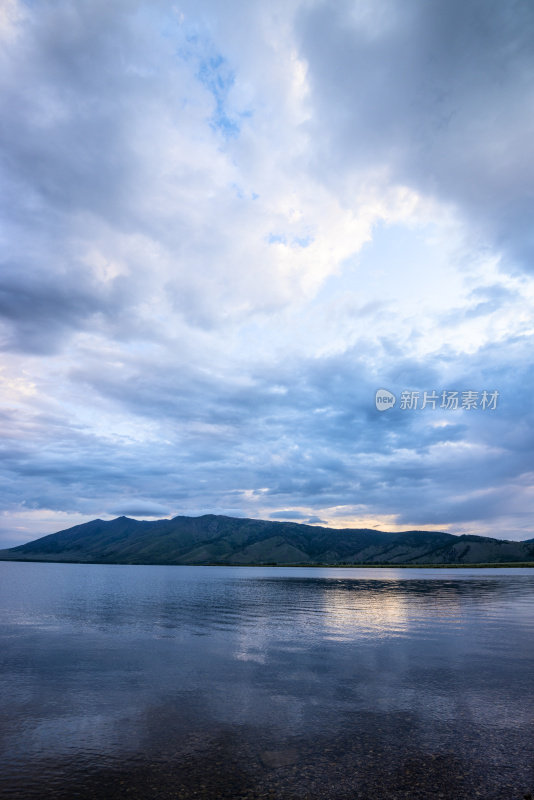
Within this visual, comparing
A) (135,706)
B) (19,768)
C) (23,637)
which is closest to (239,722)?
(135,706)

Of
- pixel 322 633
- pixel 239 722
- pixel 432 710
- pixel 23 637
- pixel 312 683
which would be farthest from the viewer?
pixel 322 633

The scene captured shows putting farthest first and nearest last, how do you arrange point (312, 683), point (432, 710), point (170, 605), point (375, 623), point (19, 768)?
point (170, 605) < point (375, 623) < point (312, 683) < point (432, 710) < point (19, 768)

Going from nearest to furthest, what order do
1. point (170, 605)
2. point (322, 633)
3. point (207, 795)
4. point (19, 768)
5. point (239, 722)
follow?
point (207, 795), point (19, 768), point (239, 722), point (322, 633), point (170, 605)

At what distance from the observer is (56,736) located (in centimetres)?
2211

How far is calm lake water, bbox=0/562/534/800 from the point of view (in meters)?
17.7

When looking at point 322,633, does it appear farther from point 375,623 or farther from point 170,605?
point 170,605

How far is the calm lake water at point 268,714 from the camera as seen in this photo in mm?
17656

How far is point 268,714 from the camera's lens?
25469 mm

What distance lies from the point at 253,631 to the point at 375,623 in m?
17.1

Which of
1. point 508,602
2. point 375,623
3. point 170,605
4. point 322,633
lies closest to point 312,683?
point 322,633

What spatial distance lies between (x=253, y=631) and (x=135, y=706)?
3008 cm

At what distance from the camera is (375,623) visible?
2408 inches

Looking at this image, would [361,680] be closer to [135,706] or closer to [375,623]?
[135,706]

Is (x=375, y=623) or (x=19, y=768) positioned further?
(x=375, y=623)
